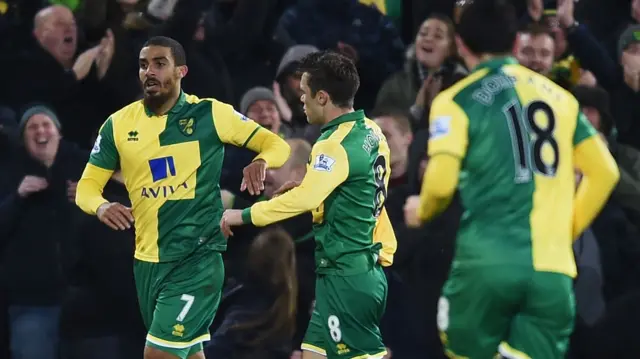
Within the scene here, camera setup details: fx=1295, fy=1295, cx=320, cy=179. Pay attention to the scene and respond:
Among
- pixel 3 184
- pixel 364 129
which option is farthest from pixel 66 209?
pixel 364 129

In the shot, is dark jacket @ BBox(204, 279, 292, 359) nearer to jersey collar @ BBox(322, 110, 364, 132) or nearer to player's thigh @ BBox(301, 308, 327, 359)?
player's thigh @ BBox(301, 308, 327, 359)

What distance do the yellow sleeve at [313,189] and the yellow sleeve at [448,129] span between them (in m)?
1.27

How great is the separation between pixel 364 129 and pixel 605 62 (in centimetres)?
412

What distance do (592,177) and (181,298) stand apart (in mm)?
2663

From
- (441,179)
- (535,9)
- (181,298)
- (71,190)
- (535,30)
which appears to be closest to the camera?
(441,179)

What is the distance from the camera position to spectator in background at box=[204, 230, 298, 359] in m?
8.04

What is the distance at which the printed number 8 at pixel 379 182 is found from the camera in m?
6.74

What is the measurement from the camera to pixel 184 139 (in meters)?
7.21

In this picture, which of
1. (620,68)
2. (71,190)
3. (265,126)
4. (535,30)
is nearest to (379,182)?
(265,126)

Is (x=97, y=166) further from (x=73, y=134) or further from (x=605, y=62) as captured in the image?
(x=605, y=62)

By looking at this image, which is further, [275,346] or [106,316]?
[106,316]

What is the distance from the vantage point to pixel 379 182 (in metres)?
6.78

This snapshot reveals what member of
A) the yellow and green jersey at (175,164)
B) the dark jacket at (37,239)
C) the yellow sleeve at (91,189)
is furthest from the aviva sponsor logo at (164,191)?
the dark jacket at (37,239)

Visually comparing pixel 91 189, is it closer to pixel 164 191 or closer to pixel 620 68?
pixel 164 191
